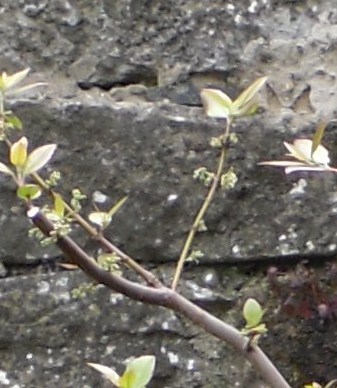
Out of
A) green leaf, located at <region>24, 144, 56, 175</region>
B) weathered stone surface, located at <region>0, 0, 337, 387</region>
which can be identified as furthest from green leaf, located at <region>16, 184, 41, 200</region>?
weathered stone surface, located at <region>0, 0, 337, 387</region>

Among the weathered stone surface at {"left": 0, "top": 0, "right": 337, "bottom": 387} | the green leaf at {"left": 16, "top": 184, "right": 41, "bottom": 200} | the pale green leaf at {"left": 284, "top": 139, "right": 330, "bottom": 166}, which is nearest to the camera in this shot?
the green leaf at {"left": 16, "top": 184, "right": 41, "bottom": 200}

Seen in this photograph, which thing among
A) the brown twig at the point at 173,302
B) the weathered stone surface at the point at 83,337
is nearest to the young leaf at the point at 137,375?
the brown twig at the point at 173,302

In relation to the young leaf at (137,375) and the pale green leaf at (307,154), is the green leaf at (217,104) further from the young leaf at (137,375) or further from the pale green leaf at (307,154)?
the young leaf at (137,375)

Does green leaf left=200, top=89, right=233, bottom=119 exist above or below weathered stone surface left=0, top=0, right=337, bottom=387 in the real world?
above

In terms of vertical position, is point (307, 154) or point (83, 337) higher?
point (307, 154)

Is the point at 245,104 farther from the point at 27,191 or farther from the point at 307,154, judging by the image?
Result: the point at 27,191

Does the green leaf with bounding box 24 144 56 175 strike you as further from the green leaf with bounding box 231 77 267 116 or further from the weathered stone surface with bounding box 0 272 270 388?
the weathered stone surface with bounding box 0 272 270 388

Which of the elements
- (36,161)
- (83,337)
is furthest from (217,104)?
(83,337)
